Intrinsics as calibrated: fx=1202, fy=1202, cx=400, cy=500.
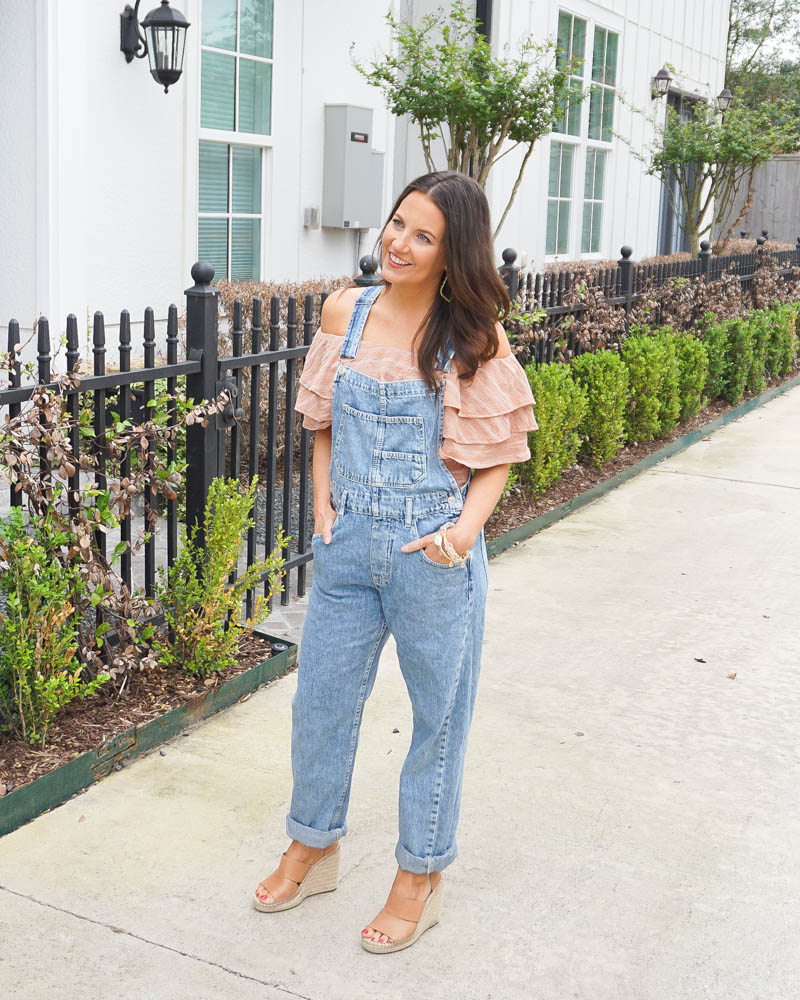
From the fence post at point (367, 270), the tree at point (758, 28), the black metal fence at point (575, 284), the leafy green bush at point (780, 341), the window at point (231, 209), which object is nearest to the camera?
the fence post at point (367, 270)

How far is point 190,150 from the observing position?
26.2 ft

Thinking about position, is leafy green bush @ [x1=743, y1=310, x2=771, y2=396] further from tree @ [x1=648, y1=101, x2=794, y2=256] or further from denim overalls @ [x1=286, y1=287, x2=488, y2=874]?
denim overalls @ [x1=286, y1=287, x2=488, y2=874]

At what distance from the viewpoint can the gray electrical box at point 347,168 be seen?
9258 millimetres

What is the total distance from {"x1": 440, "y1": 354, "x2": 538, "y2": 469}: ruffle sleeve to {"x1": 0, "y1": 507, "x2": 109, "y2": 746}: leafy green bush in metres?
1.40

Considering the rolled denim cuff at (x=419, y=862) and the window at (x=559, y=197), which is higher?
the window at (x=559, y=197)

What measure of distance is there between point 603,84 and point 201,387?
37.3ft

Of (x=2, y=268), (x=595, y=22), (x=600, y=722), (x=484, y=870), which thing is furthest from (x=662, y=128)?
(x=484, y=870)

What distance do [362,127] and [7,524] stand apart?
6.70 m

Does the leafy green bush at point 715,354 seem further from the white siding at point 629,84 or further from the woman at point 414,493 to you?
the woman at point 414,493

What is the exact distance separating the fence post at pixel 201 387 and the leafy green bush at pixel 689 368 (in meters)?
5.49

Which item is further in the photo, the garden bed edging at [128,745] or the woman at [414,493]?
the garden bed edging at [128,745]

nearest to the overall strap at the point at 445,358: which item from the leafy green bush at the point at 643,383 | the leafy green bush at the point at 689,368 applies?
the leafy green bush at the point at 643,383

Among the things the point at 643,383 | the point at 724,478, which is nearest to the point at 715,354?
the point at 643,383

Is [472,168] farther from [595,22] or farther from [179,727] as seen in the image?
[179,727]
